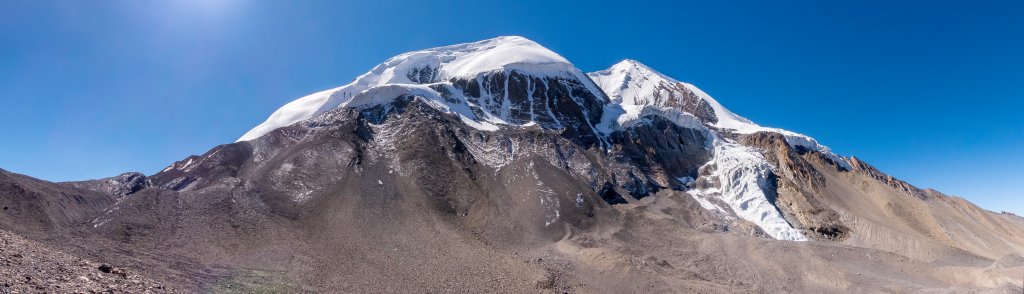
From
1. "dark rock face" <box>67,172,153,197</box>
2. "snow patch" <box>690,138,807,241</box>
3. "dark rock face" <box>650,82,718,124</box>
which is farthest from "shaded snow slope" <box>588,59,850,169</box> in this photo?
"dark rock face" <box>67,172,153,197</box>

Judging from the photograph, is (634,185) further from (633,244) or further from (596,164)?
(633,244)

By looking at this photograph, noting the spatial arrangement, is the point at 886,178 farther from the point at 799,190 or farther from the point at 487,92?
the point at 487,92

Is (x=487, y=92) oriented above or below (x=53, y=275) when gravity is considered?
above

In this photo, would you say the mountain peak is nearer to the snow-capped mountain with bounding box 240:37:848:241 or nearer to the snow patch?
the snow-capped mountain with bounding box 240:37:848:241

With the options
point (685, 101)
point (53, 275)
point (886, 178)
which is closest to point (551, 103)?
point (685, 101)

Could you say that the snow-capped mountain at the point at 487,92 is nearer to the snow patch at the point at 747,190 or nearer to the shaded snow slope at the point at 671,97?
the shaded snow slope at the point at 671,97

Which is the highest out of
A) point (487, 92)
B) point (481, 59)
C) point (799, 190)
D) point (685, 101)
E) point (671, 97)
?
point (481, 59)
